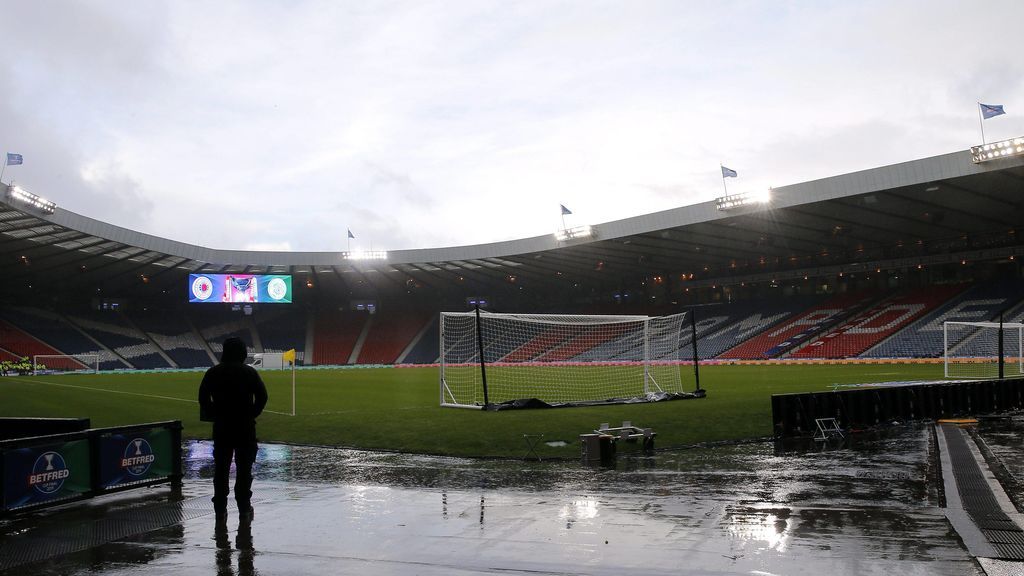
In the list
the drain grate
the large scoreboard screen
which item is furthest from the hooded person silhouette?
the large scoreboard screen

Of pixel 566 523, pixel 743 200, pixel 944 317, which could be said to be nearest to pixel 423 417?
pixel 566 523

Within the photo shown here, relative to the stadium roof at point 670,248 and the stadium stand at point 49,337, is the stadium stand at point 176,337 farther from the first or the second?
the stadium stand at point 49,337

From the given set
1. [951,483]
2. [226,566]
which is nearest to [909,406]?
[951,483]

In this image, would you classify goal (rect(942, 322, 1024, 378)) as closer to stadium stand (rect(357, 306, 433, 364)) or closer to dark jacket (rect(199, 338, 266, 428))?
dark jacket (rect(199, 338, 266, 428))

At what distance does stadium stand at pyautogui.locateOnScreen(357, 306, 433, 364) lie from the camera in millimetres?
81000

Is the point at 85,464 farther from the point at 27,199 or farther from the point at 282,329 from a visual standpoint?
the point at 282,329

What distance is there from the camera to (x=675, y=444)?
1413 centimetres

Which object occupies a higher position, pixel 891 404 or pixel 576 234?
pixel 576 234

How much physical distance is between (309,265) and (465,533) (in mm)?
66563

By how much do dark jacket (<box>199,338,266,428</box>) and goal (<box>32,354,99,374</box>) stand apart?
60.0 metres

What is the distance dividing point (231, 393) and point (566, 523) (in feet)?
12.3

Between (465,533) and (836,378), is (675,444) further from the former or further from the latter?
(836,378)

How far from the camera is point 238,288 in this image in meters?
68.3

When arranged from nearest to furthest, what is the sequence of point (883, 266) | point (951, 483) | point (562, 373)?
point (951, 483)
point (562, 373)
point (883, 266)
